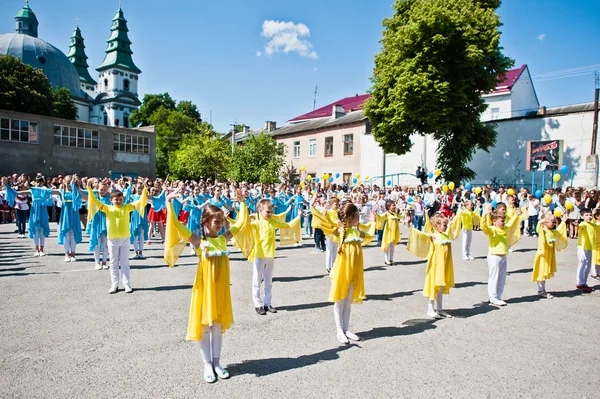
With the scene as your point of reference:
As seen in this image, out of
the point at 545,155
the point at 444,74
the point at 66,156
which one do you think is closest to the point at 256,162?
the point at 66,156

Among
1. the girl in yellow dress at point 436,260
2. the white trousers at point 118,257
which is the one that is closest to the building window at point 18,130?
the white trousers at point 118,257

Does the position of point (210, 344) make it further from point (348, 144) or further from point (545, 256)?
point (348, 144)

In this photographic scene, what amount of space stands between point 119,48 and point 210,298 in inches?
4141

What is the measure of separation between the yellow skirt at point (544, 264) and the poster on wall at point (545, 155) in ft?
64.3

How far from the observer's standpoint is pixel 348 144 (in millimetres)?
39250

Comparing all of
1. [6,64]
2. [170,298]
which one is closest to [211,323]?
[170,298]

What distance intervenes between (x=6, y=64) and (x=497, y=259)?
5723 cm

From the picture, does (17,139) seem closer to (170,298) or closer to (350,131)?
(350,131)

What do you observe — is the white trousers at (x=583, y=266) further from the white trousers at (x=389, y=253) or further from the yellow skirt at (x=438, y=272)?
the white trousers at (x=389, y=253)

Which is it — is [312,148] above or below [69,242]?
above

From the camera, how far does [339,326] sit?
5.69 metres

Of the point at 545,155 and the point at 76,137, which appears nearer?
the point at 545,155

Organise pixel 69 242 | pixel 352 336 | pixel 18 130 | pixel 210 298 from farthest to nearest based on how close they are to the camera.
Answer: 1. pixel 18 130
2. pixel 69 242
3. pixel 352 336
4. pixel 210 298

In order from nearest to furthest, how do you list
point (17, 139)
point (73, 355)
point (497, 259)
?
point (73, 355) → point (497, 259) → point (17, 139)
